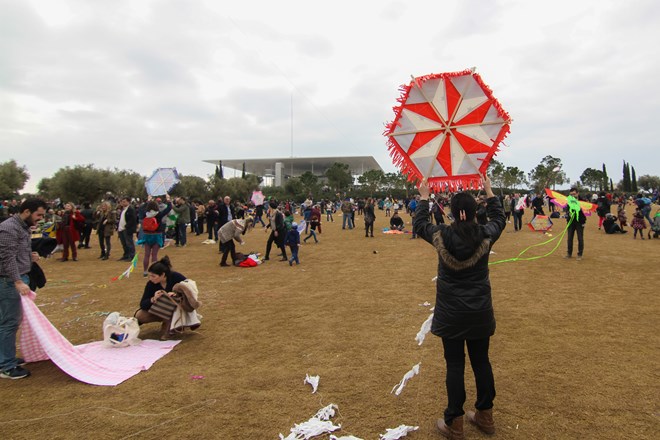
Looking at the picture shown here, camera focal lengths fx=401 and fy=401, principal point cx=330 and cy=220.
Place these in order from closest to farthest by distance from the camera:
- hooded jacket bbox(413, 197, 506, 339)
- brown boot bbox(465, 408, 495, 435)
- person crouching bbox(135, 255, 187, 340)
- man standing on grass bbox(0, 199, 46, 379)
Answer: hooded jacket bbox(413, 197, 506, 339) → brown boot bbox(465, 408, 495, 435) → man standing on grass bbox(0, 199, 46, 379) → person crouching bbox(135, 255, 187, 340)

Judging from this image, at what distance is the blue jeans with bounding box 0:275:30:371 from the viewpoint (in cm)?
401

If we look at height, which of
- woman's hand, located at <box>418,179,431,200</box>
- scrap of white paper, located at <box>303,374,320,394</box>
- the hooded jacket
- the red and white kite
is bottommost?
scrap of white paper, located at <box>303,374,320,394</box>

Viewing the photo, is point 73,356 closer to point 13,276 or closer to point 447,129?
point 13,276

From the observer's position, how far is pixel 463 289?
2879 mm

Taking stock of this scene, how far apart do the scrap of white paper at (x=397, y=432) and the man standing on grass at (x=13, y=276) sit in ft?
12.2

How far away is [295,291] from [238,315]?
1.68 m

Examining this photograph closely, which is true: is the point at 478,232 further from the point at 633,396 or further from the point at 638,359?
the point at 638,359

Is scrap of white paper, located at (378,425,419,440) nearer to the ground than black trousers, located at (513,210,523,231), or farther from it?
nearer to the ground

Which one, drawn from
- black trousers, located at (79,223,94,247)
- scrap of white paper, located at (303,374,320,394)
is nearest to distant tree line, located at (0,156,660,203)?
black trousers, located at (79,223,94,247)

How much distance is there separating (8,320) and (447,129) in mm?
4776

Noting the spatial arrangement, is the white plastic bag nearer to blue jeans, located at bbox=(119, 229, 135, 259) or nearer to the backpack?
the backpack

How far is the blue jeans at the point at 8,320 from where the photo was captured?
401cm

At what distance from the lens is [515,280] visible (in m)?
8.02

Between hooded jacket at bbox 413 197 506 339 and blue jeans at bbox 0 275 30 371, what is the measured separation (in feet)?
13.6
